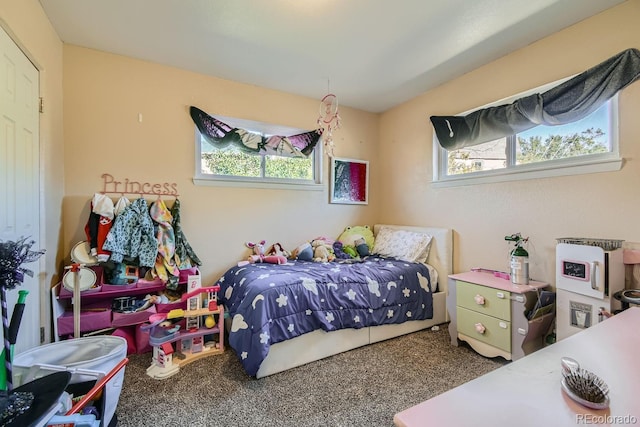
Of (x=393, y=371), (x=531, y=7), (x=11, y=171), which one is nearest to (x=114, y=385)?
(x=11, y=171)

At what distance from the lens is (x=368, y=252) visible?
3.32 meters

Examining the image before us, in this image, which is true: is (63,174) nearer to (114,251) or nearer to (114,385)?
(114,251)

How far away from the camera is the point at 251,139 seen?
9.57ft

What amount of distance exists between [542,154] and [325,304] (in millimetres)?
2151

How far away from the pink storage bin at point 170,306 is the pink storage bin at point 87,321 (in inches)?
13.2

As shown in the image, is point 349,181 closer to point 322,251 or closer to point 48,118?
point 322,251

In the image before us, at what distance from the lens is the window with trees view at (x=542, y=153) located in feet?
6.31

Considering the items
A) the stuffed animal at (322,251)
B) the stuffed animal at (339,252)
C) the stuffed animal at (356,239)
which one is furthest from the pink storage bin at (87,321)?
the stuffed animal at (356,239)

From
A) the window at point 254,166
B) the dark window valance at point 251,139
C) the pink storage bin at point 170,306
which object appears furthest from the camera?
the window at point 254,166

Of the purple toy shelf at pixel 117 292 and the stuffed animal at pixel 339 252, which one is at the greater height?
the stuffed animal at pixel 339 252

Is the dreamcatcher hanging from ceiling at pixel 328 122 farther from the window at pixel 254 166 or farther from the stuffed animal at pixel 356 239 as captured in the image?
the stuffed animal at pixel 356 239

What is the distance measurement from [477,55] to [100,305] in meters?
3.84

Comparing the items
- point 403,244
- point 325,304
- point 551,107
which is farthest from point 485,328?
point 551,107
